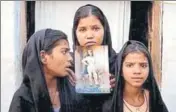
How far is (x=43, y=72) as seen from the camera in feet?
7.12

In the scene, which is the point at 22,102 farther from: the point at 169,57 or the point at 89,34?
the point at 169,57

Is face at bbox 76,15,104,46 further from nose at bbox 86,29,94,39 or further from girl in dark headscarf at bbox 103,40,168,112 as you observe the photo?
girl in dark headscarf at bbox 103,40,168,112

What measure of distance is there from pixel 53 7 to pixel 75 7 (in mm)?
150

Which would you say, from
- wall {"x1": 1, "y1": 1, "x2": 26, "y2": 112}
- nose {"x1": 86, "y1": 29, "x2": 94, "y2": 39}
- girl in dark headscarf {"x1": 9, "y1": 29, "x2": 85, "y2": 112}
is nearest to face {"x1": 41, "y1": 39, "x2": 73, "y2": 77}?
girl in dark headscarf {"x1": 9, "y1": 29, "x2": 85, "y2": 112}

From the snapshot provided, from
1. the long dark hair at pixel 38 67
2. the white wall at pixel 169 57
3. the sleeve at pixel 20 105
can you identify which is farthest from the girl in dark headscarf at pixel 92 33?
the white wall at pixel 169 57

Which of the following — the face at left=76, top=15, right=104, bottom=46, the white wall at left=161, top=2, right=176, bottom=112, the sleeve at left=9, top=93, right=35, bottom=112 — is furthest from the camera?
the white wall at left=161, top=2, right=176, bottom=112

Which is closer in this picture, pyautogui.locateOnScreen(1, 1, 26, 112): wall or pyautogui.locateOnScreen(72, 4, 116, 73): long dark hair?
pyautogui.locateOnScreen(72, 4, 116, 73): long dark hair

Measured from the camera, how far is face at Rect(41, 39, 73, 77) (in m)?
2.16

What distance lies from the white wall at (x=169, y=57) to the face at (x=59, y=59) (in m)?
1.00

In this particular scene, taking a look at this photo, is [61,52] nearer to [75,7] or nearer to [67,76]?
[67,76]

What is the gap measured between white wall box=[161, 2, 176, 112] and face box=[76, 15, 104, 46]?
86 cm

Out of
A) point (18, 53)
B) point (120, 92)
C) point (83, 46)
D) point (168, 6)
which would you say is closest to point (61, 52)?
point (83, 46)

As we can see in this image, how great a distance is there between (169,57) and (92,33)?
933 millimetres

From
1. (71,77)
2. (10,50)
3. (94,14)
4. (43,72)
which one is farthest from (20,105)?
(10,50)
